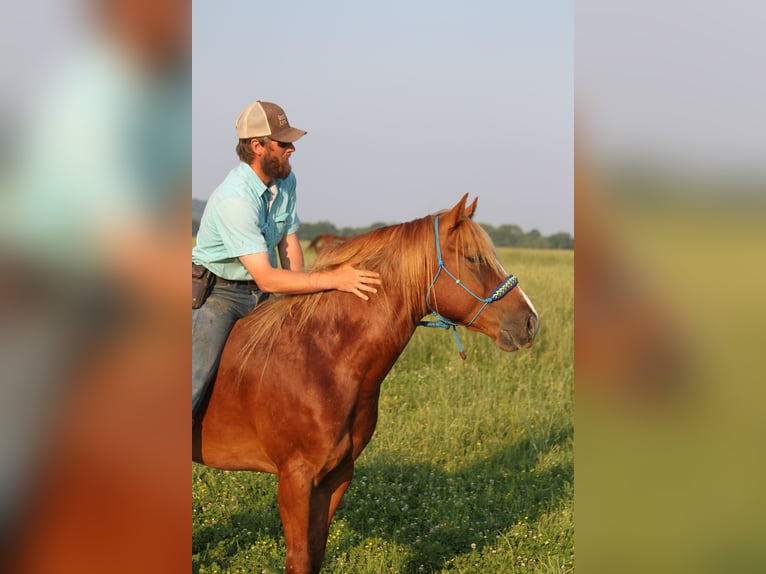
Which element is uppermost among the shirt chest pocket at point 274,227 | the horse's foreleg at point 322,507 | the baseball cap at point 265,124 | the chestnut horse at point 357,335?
the baseball cap at point 265,124

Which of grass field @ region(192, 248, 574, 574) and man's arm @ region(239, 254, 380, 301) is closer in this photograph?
man's arm @ region(239, 254, 380, 301)

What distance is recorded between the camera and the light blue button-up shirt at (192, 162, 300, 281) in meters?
3.79

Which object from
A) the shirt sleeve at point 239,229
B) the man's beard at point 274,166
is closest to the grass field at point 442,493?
the shirt sleeve at point 239,229

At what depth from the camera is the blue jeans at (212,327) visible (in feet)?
12.8

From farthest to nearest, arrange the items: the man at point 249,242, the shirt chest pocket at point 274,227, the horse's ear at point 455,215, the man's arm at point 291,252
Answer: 1. the man's arm at point 291,252
2. the shirt chest pocket at point 274,227
3. the man at point 249,242
4. the horse's ear at point 455,215

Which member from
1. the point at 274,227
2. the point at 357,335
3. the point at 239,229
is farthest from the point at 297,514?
the point at 274,227

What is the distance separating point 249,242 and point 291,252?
108 centimetres

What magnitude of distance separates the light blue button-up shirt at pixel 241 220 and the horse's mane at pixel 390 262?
1.14 ft

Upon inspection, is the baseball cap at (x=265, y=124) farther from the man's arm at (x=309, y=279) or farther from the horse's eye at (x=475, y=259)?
the horse's eye at (x=475, y=259)

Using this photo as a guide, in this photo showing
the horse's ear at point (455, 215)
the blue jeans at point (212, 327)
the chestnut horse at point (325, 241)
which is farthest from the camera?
the chestnut horse at point (325, 241)
